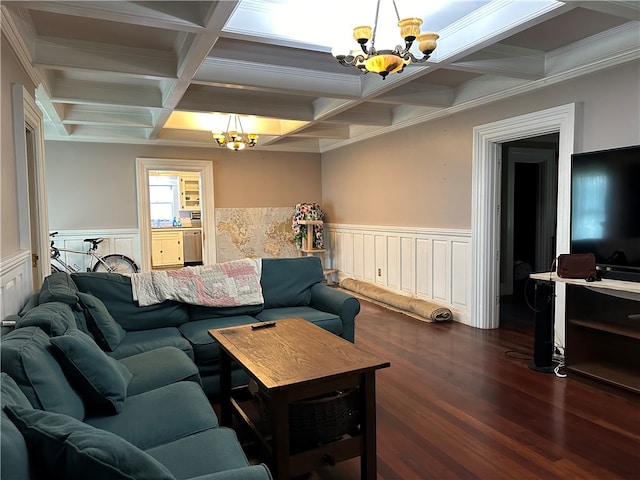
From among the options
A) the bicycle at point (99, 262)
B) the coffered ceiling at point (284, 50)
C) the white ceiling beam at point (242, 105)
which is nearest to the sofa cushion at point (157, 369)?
the coffered ceiling at point (284, 50)

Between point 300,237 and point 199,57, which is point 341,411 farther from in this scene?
point 300,237

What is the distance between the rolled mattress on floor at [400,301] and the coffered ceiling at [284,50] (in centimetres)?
234

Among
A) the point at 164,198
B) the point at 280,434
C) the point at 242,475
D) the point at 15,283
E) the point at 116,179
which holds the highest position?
the point at 116,179

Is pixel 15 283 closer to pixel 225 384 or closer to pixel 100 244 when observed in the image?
pixel 225 384

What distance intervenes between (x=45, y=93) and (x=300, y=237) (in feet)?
14.7

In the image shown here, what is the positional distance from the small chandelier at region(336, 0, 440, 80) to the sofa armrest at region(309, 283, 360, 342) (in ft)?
6.06

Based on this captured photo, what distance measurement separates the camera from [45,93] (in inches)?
162

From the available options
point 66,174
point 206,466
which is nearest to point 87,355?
point 206,466

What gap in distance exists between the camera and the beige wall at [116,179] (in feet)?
21.3

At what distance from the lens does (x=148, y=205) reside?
6922mm

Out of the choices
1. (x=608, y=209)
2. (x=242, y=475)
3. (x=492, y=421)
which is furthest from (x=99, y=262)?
(x=608, y=209)

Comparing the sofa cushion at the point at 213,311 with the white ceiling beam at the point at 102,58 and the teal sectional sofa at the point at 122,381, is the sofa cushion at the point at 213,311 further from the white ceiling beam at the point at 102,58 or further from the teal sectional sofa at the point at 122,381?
the white ceiling beam at the point at 102,58

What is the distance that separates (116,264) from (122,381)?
17.6 ft

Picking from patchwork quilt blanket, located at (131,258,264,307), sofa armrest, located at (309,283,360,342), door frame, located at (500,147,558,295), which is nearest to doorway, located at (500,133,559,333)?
door frame, located at (500,147,558,295)
